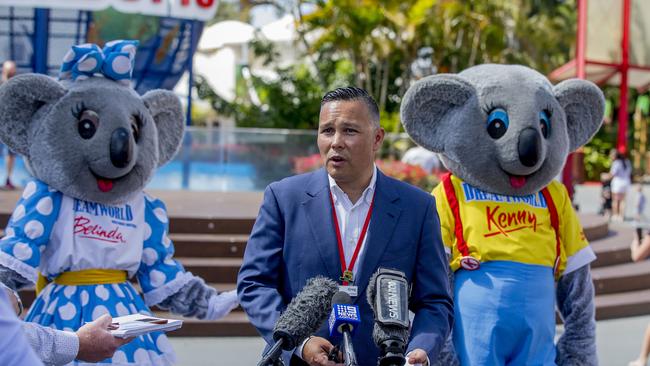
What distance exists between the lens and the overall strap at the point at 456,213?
14.4 ft

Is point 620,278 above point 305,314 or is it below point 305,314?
below

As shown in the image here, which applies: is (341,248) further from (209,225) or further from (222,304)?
(209,225)

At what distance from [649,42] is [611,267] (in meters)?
11.2

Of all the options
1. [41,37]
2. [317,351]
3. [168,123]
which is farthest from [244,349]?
[41,37]

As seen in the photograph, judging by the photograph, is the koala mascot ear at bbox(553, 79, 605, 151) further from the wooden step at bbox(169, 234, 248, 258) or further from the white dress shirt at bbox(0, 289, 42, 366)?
the wooden step at bbox(169, 234, 248, 258)

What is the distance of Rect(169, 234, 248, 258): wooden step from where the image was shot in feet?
29.5

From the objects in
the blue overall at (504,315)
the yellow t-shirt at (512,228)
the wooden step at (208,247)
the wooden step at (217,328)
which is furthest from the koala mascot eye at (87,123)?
the wooden step at (208,247)

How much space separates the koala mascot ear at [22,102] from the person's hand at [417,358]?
258 centimetres

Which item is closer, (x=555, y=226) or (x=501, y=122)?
(x=555, y=226)

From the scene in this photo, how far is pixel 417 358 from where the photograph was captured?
285 centimetres

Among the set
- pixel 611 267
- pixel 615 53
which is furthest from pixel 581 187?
pixel 611 267

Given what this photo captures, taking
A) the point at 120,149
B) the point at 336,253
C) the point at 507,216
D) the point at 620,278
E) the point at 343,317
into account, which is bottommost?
the point at 620,278

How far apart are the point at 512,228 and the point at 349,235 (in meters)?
1.49

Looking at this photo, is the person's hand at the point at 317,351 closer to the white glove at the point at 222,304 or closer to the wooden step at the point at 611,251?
the white glove at the point at 222,304
